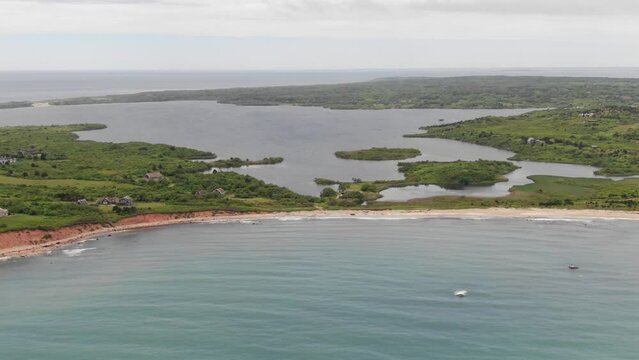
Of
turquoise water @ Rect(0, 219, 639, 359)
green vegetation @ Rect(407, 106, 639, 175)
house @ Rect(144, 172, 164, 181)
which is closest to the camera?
turquoise water @ Rect(0, 219, 639, 359)

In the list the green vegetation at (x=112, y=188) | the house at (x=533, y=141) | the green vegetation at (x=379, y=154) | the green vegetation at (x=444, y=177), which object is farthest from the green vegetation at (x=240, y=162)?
the house at (x=533, y=141)

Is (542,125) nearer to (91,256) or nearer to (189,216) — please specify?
(189,216)

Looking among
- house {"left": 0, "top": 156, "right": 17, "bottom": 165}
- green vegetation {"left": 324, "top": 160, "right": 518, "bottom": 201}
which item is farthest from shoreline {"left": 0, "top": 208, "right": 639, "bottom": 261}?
house {"left": 0, "top": 156, "right": 17, "bottom": 165}

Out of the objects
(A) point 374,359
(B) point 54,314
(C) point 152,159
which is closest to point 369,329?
(A) point 374,359

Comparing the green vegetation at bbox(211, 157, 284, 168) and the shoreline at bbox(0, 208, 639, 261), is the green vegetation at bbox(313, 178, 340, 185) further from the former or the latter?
the green vegetation at bbox(211, 157, 284, 168)

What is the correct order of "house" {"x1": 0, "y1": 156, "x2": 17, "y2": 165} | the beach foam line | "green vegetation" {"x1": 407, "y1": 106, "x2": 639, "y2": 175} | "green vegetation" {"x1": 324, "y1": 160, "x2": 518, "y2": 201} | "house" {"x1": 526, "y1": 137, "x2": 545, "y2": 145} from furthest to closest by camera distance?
"house" {"x1": 526, "y1": 137, "x2": 545, "y2": 145} < "green vegetation" {"x1": 407, "y1": 106, "x2": 639, "y2": 175} < "house" {"x1": 0, "y1": 156, "x2": 17, "y2": 165} < "green vegetation" {"x1": 324, "y1": 160, "x2": 518, "y2": 201} < the beach foam line

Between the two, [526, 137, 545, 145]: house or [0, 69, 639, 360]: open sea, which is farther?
[526, 137, 545, 145]: house

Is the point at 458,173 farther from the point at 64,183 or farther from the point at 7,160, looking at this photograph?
the point at 7,160
